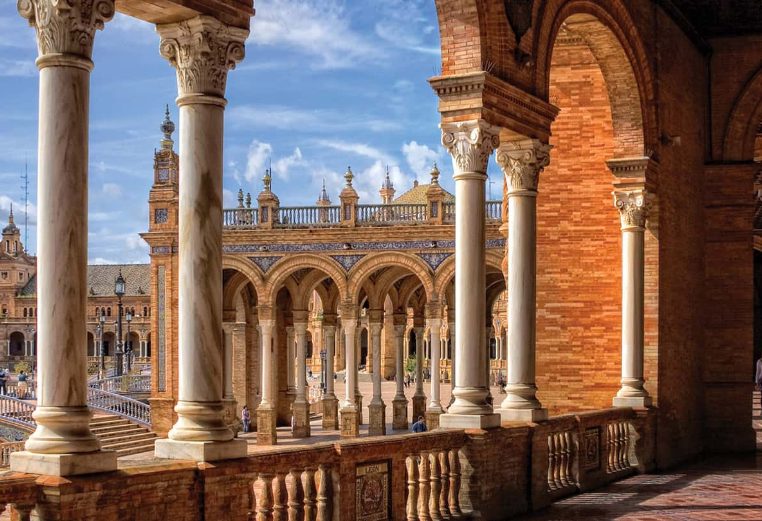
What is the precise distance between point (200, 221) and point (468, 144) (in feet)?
12.1

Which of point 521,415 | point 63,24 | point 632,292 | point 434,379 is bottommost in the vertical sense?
point 434,379

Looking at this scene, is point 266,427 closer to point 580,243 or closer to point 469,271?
point 580,243

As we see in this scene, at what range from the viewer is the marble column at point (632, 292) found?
1428cm

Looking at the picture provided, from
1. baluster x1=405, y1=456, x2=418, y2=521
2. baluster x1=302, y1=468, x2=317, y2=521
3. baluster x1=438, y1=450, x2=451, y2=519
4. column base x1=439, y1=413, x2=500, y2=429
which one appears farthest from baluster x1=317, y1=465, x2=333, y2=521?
column base x1=439, y1=413, x2=500, y2=429

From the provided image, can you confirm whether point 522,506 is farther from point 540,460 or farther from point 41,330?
point 41,330

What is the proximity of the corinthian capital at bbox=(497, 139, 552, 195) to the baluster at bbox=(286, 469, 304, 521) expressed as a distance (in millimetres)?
4541

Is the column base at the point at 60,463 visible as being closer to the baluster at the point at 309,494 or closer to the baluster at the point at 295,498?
the baluster at the point at 295,498

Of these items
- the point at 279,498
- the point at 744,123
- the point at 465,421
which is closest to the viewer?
the point at 279,498

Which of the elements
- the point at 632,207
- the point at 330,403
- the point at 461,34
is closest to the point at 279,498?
the point at 461,34

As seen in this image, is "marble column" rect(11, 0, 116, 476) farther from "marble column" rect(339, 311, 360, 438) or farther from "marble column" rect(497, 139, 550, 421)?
"marble column" rect(339, 311, 360, 438)

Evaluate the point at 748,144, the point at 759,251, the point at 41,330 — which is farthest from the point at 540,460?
the point at 759,251

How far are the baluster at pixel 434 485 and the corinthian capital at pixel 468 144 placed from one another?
8.13ft

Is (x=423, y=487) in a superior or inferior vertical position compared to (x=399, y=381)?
superior

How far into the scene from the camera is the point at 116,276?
97312 millimetres
